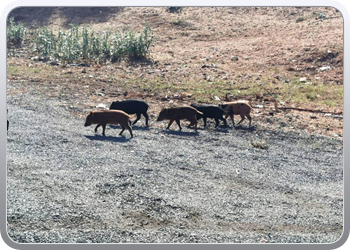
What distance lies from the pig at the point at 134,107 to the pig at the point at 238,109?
1.65 m

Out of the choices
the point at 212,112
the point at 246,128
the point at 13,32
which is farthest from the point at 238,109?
the point at 13,32

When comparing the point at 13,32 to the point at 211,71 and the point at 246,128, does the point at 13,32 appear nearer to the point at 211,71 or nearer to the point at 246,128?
the point at 246,128

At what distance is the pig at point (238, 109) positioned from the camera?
443 inches

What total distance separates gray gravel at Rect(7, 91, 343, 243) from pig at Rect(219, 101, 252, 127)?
0.73 metres

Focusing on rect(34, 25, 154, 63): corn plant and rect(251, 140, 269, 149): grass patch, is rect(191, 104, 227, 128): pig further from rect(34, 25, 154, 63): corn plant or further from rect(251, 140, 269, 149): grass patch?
rect(34, 25, 154, 63): corn plant

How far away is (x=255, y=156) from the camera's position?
346 inches

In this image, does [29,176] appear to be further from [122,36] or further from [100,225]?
[122,36]

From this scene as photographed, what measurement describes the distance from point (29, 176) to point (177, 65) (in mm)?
6059

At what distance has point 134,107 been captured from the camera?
11.1 metres

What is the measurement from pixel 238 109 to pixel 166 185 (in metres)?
4.88

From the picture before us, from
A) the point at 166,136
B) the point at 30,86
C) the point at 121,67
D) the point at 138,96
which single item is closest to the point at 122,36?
the point at 121,67

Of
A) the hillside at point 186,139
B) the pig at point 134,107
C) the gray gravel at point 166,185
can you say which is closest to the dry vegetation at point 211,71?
the hillside at point 186,139

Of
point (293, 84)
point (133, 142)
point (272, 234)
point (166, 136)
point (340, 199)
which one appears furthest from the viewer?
point (293, 84)

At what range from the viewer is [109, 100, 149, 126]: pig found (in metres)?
11.1
